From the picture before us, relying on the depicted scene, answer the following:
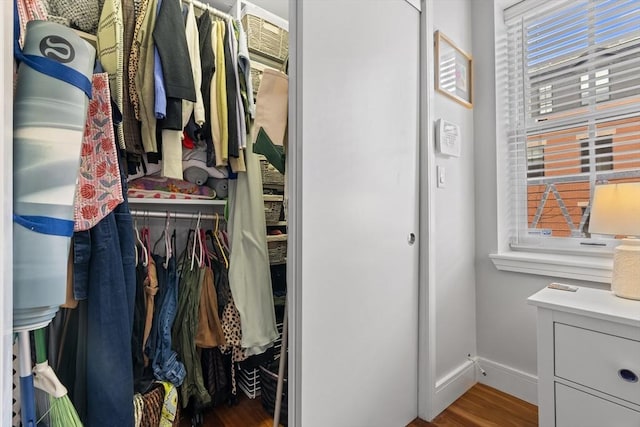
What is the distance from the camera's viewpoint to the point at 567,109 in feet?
5.36

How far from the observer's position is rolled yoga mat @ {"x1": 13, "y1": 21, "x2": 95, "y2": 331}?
0.58 meters

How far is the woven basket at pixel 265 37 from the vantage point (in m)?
1.70

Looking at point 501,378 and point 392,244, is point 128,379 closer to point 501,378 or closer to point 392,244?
point 392,244

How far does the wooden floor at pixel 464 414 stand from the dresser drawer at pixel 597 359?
1.87 feet

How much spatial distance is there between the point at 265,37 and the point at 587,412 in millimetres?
2260

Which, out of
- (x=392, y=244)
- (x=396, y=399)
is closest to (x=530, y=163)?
(x=392, y=244)

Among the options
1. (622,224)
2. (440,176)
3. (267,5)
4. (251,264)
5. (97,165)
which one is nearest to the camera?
(97,165)

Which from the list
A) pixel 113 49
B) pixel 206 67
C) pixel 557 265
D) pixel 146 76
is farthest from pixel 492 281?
pixel 113 49

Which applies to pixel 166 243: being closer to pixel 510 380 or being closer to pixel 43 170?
pixel 43 170

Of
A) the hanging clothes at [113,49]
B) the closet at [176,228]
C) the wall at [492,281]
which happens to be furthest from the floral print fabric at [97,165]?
the wall at [492,281]

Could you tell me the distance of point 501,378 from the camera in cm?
173

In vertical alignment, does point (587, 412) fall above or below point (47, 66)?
below

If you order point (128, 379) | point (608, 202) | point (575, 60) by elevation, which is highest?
point (575, 60)

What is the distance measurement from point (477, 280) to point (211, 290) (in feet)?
5.16
